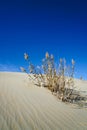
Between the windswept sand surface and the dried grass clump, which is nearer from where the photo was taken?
the windswept sand surface

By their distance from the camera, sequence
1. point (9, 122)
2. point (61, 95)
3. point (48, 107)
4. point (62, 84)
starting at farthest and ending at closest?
1. point (62, 84)
2. point (61, 95)
3. point (48, 107)
4. point (9, 122)

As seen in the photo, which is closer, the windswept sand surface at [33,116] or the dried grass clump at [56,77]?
the windswept sand surface at [33,116]

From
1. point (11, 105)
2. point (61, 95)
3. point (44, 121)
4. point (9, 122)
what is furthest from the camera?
point (61, 95)

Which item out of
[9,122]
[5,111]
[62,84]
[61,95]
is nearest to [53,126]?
[9,122]

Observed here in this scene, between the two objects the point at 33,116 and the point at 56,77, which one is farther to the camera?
the point at 56,77

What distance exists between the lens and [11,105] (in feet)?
13.4

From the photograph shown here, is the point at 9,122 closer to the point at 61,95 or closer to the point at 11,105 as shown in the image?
the point at 11,105

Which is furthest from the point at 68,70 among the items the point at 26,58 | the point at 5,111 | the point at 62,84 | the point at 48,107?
the point at 5,111

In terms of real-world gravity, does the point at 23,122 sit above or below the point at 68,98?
below

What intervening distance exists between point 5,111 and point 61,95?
2.46 m

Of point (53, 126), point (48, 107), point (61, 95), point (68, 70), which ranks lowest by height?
point (53, 126)

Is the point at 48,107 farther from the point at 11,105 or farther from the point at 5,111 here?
the point at 5,111

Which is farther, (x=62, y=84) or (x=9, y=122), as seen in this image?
(x=62, y=84)

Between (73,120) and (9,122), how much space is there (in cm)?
130
